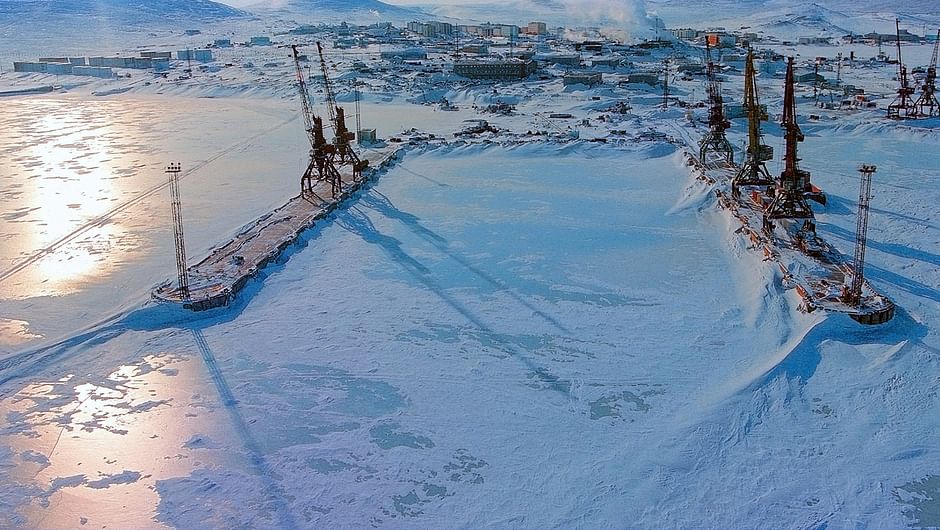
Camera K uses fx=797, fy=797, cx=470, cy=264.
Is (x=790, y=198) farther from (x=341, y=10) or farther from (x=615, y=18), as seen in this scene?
(x=341, y=10)

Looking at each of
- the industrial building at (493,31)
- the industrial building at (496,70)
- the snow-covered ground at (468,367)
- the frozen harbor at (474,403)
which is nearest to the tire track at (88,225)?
the snow-covered ground at (468,367)

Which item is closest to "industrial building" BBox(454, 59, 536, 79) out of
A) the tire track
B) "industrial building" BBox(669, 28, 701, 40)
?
the tire track

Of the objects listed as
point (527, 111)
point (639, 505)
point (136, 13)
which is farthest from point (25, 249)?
point (136, 13)

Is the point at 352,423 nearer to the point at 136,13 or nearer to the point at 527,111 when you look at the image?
the point at 527,111

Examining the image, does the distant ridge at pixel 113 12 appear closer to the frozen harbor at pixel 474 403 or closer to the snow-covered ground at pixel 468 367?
the snow-covered ground at pixel 468 367

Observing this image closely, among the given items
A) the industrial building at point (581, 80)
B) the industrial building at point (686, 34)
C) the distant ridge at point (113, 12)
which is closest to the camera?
the industrial building at point (581, 80)

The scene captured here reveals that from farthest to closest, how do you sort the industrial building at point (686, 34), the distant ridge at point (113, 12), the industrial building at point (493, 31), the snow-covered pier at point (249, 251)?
the distant ridge at point (113, 12) < the industrial building at point (493, 31) < the industrial building at point (686, 34) < the snow-covered pier at point (249, 251)

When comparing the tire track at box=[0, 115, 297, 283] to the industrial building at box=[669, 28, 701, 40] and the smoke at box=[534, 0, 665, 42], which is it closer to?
the smoke at box=[534, 0, 665, 42]
